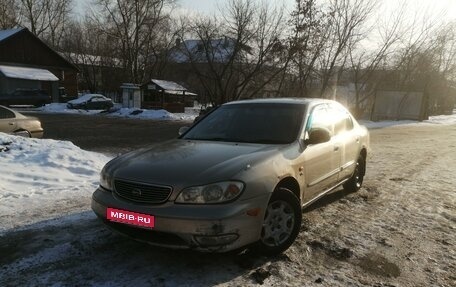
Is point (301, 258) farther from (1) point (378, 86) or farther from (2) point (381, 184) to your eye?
(1) point (378, 86)

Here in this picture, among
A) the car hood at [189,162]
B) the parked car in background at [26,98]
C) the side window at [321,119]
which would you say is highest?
the side window at [321,119]

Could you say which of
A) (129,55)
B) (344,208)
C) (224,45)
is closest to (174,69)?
(129,55)

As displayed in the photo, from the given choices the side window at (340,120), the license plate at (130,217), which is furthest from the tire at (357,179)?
the license plate at (130,217)

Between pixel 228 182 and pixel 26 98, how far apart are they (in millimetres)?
34702

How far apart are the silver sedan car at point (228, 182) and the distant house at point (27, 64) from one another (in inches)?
1311

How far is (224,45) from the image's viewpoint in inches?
1147

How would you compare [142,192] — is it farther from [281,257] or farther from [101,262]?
[281,257]

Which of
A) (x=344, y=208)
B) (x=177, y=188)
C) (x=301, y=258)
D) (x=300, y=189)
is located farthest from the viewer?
(x=344, y=208)

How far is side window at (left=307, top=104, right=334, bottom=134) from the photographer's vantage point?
5266 millimetres

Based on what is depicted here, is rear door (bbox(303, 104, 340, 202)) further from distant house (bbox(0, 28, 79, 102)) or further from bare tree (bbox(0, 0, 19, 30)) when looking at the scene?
bare tree (bbox(0, 0, 19, 30))

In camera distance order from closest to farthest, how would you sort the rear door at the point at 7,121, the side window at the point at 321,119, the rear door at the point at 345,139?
the side window at the point at 321,119, the rear door at the point at 345,139, the rear door at the point at 7,121

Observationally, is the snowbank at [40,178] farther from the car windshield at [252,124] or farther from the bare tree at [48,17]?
the bare tree at [48,17]

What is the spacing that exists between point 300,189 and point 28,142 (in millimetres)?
6764

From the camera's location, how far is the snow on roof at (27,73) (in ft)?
111
